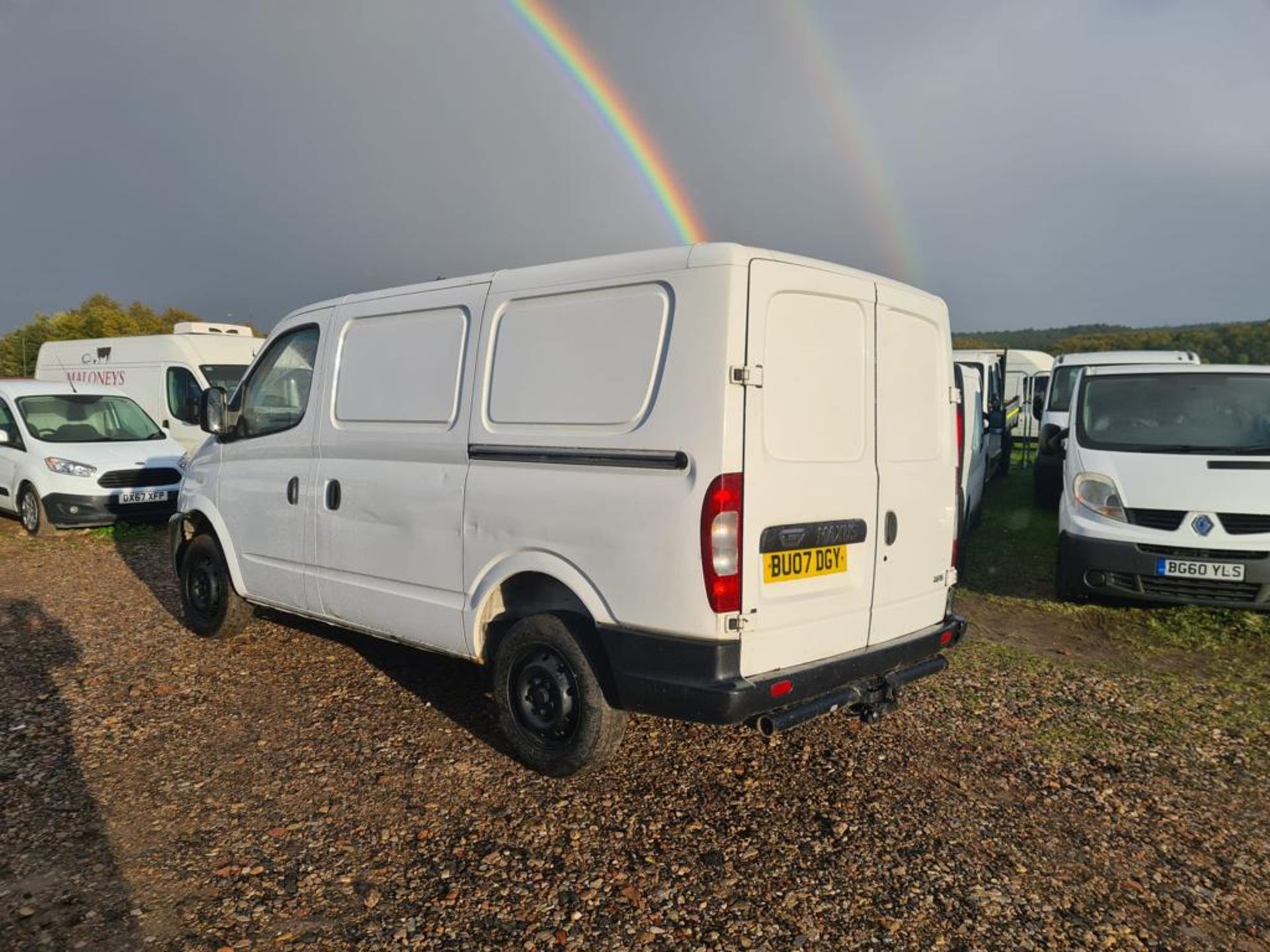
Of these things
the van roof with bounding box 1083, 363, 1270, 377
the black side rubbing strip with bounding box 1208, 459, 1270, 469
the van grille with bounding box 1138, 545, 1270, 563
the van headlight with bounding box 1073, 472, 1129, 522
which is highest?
the van roof with bounding box 1083, 363, 1270, 377

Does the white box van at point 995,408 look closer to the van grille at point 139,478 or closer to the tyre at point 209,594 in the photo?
the tyre at point 209,594

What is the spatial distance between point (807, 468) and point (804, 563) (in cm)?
39

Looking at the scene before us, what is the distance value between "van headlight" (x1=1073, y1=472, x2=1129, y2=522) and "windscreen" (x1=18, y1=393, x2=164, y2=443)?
430 inches

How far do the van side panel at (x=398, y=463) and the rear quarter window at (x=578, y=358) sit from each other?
0.25 meters

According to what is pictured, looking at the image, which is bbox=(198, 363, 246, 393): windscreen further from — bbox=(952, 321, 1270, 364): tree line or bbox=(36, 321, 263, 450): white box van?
bbox=(952, 321, 1270, 364): tree line

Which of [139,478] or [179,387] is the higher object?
[179,387]

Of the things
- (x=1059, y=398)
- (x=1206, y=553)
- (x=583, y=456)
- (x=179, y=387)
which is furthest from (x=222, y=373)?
(x=1206, y=553)

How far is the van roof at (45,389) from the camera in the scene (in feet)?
36.8

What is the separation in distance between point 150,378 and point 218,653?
438 inches

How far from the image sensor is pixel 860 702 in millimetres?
3930

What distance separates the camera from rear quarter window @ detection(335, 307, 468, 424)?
14.2 ft

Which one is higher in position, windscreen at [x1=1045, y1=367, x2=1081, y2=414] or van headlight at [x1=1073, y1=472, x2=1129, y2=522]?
windscreen at [x1=1045, y1=367, x2=1081, y2=414]

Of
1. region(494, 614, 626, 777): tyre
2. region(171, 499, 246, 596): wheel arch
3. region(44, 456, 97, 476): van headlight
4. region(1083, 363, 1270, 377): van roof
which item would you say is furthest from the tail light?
region(44, 456, 97, 476): van headlight

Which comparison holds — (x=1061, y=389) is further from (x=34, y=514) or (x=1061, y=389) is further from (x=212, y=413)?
(x=34, y=514)
